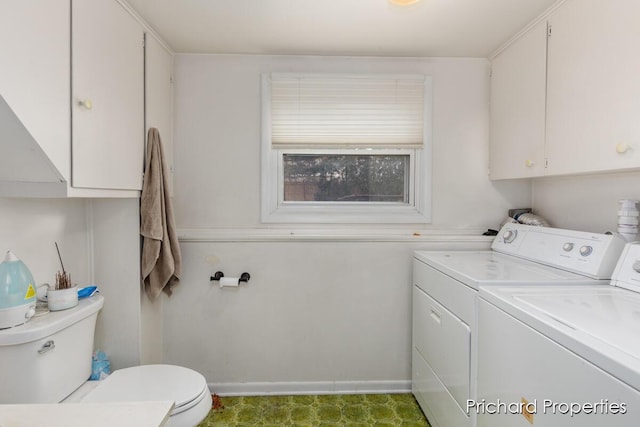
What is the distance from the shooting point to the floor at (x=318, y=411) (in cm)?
189

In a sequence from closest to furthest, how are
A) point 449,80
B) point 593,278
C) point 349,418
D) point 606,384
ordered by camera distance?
point 606,384, point 593,278, point 349,418, point 449,80

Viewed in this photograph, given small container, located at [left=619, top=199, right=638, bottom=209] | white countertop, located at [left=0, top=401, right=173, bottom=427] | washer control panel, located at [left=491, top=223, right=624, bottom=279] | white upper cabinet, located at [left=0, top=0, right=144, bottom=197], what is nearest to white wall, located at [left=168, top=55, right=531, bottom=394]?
washer control panel, located at [left=491, top=223, right=624, bottom=279]

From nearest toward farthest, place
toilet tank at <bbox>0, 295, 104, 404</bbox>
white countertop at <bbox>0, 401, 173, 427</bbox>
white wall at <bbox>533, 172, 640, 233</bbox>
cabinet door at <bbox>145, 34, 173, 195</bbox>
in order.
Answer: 1. white countertop at <bbox>0, 401, 173, 427</bbox>
2. toilet tank at <bbox>0, 295, 104, 404</bbox>
3. white wall at <bbox>533, 172, 640, 233</bbox>
4. cabinet door at <bbox>145, 34, 173, 195</bbox>

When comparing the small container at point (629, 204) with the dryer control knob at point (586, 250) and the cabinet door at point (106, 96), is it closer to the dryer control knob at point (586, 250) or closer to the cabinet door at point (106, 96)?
the dryer control knob at point (586, 250)

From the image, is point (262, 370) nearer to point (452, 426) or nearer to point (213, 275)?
point (213, 275)

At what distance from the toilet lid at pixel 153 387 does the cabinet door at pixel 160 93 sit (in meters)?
1.08

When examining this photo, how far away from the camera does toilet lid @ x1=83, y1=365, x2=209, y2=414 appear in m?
1.39

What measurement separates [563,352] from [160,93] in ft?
7.31

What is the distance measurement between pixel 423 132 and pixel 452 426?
1689 mm

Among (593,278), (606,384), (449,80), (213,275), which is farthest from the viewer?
(449,80)

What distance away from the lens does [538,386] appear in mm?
997

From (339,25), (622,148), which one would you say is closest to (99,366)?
(339,25)

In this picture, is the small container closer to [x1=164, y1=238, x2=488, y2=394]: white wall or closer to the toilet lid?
[x1=164, y1=238, x2=488, y2=394]: white wall

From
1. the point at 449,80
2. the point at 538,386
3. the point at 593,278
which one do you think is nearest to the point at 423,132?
the point at 449,80
